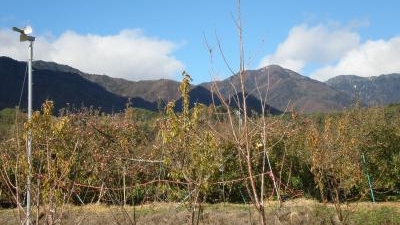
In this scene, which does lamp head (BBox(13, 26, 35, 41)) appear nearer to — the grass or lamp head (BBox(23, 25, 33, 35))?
lamp head (BBox(23, 25, 33, 35))

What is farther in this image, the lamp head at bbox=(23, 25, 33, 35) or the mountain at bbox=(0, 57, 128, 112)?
the mountain at bbox=(0, 57, 128, 112)

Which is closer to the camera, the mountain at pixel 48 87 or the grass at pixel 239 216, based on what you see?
the grass at pixel 239 216

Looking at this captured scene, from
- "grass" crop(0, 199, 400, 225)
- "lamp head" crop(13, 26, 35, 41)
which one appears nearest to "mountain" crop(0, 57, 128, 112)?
"grass" crop(0, 199, 400, 225)

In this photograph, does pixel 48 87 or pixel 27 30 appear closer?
pixel 27 30

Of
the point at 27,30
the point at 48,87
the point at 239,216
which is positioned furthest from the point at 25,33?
the point at 48,87

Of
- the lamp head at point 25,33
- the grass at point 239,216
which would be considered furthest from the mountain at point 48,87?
the lamp head at point 25,33

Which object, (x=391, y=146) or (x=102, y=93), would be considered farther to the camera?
(x=102, y=93)

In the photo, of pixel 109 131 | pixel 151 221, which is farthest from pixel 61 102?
pixel 151 221

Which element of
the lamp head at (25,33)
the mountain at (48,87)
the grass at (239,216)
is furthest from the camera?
the mountain at (48,87)

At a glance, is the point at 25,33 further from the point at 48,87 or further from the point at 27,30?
the point at 48,87

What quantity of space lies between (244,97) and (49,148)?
388 centimetres

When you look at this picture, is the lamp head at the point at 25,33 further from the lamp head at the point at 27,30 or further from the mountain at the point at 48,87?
the mountain at the point at 48,87

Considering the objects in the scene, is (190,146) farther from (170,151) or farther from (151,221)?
(151,221)

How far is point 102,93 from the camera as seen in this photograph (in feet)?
442
